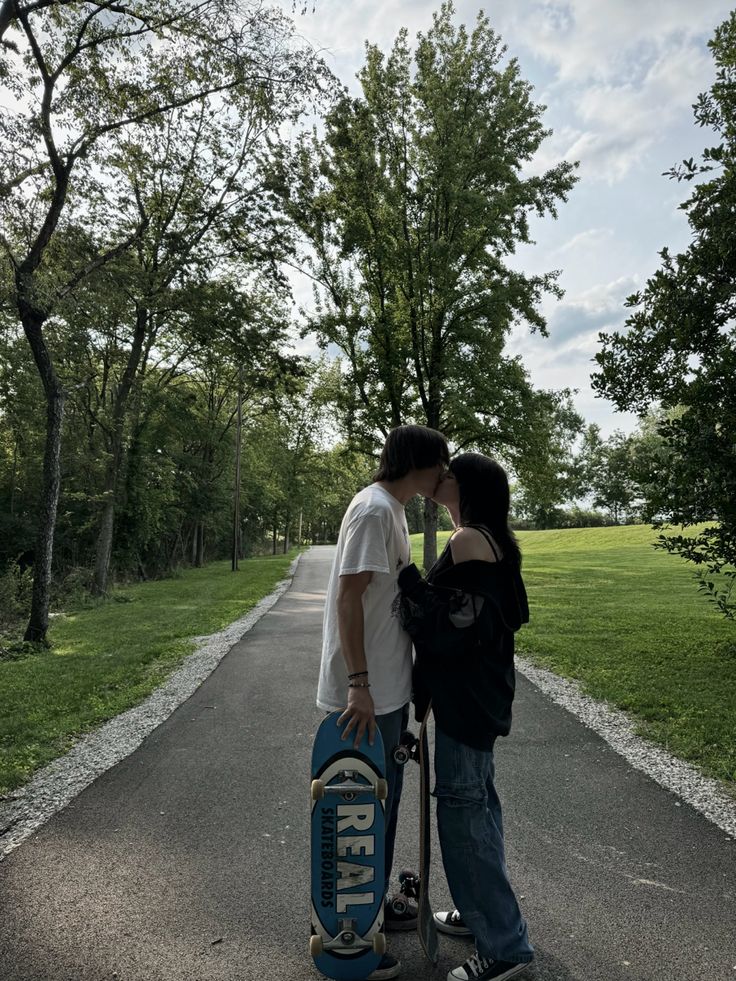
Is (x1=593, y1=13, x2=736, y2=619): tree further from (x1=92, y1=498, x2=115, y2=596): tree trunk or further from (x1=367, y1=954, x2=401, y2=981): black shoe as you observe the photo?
(x1=92, y1=498, x2=115, y2=596): tree trunk

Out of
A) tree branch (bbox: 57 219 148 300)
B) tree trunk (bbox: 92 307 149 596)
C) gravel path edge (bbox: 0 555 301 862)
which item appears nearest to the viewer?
gravel path edge (bbox: 0 555 301 862)

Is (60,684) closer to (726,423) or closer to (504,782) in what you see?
(504,782)

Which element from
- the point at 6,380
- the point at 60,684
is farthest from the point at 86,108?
the point at 6,380

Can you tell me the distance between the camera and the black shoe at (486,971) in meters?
2.46

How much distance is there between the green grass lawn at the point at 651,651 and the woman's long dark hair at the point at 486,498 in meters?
3.38

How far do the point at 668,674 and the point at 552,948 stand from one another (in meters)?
6.09

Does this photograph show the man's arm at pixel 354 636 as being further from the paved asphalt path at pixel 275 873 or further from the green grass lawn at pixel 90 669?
the green grass lawn at pixel 90 669

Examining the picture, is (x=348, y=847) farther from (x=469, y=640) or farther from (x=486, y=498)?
(x=486, y=498)

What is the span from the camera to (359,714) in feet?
8.18

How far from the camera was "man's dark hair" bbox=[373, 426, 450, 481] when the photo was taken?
266 cm

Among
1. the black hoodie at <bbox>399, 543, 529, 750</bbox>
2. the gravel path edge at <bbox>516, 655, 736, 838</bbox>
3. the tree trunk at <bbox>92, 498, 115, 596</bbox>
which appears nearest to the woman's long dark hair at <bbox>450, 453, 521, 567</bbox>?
the black hoodie at <bbox>399, 543, 529, 750</bbox>

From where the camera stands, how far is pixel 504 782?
453 centimetres

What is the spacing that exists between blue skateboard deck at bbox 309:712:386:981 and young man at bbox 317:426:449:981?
0.25 feet

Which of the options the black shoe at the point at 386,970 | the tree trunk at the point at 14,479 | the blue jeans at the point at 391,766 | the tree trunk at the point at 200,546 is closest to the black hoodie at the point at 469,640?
the blue jeans at the point at 391,766
